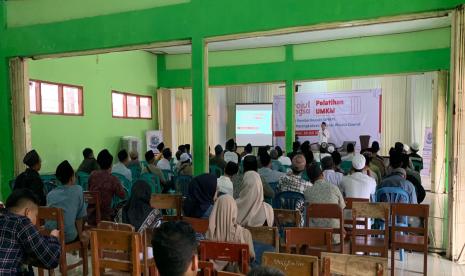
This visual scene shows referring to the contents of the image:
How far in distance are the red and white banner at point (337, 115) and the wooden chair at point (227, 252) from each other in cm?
1009

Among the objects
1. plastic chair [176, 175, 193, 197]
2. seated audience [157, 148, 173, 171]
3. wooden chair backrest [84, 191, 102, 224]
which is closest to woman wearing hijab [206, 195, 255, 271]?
wooden chair backrest [84, 191, 102, 224]

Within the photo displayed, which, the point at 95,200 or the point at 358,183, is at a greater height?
the point at 358,183

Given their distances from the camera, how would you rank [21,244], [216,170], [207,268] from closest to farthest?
[207,268] < [21,244] < [216,170]

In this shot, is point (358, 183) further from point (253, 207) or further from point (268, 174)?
point (253, 207)

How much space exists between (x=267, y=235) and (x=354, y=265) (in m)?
0.89

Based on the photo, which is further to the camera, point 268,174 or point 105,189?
point 268,174

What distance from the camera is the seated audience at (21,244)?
6.72ft

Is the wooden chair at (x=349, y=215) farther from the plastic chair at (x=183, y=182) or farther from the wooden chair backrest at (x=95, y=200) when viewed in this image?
the wooden chair backrest at (x=95, y=200)

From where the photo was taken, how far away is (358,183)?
4223mm

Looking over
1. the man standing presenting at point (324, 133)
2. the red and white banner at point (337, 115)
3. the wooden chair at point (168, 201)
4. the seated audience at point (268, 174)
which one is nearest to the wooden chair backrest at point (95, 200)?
the wooden chair at point (168, 201)

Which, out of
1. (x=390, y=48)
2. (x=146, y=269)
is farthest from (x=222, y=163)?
(x=390, y=48)

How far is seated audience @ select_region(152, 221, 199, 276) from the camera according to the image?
1.52 meters

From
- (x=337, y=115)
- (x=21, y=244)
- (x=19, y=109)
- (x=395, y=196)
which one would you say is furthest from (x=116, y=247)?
(x=337, y=115)

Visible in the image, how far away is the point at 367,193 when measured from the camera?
427 centimetres
